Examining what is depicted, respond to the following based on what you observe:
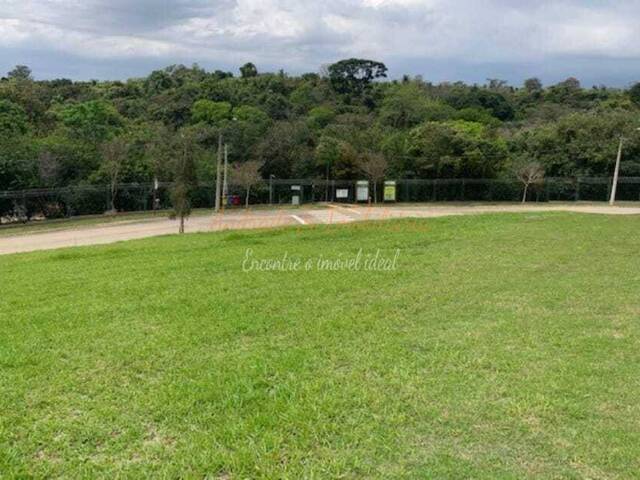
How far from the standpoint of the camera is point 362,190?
4522 centimetres

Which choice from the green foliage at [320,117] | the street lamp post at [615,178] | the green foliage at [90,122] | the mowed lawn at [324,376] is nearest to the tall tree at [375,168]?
the green foliage at [320,117]

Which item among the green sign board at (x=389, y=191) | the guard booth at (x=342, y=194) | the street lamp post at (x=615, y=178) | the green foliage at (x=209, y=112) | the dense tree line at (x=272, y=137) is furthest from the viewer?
the green foliage at (x=209, y=112)

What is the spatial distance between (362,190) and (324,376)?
4084 centimetres

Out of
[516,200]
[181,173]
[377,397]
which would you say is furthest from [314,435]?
[516,200]

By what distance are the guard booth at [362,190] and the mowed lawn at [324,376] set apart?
3561cm

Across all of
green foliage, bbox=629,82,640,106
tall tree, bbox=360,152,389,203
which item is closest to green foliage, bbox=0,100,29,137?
tall tree, bbox=360,152,389,203

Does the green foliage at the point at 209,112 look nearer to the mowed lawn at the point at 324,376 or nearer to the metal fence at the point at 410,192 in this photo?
the metal fence at the point at 410,192

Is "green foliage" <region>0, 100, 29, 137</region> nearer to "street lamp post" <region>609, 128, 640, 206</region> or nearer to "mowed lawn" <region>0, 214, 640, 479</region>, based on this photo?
"mowed lawn" <region>0, 214, 640, 479</region>

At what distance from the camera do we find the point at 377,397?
4.34m

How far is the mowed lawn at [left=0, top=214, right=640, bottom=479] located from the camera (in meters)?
3.51

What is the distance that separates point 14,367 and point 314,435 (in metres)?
2.86

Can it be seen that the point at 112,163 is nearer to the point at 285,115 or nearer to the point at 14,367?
the point at 285,115

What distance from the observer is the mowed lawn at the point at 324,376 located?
3514 millimetres

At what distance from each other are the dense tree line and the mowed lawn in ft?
53.7
